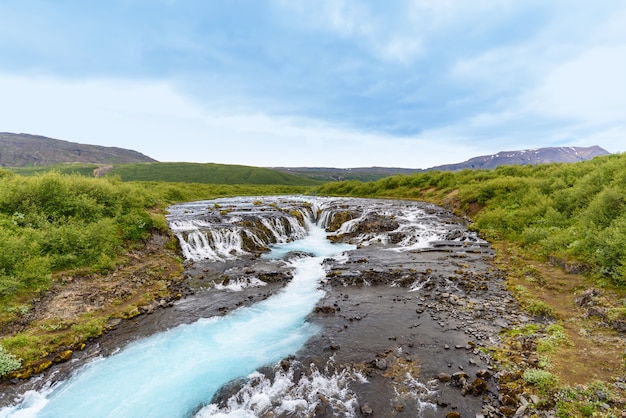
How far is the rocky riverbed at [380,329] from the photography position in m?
7.95

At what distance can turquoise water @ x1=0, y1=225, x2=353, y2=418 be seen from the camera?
27.5 ft

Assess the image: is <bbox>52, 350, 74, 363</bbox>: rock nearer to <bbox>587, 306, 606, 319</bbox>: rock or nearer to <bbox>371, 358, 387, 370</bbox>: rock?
<bbox>371, 358, 387, 370</bbox>: rock

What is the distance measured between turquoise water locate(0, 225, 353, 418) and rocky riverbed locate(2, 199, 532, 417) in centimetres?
62

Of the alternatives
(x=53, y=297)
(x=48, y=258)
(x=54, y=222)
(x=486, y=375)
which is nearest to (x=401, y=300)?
A: (x=486, y=375)

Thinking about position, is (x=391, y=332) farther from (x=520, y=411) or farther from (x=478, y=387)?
(x=520, y=411)

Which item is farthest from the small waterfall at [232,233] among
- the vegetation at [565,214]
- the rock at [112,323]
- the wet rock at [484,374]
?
the vegetation at [565,214]

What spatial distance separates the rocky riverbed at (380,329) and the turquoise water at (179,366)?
618 millimetres

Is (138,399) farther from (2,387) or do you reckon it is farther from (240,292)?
(240,292)

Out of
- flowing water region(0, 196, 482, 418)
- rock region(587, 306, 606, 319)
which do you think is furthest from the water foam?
rock region(587, 306, 606, 319)

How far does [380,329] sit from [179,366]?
7.75m

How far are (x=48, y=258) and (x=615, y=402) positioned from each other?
2221cm

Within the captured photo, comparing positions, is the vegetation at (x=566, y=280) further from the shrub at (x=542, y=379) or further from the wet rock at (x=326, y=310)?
the wet rock at (x=326, y=310)

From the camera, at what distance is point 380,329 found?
1165 cm

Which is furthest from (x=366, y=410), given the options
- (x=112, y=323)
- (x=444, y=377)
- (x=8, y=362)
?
(x=8, y=362)
